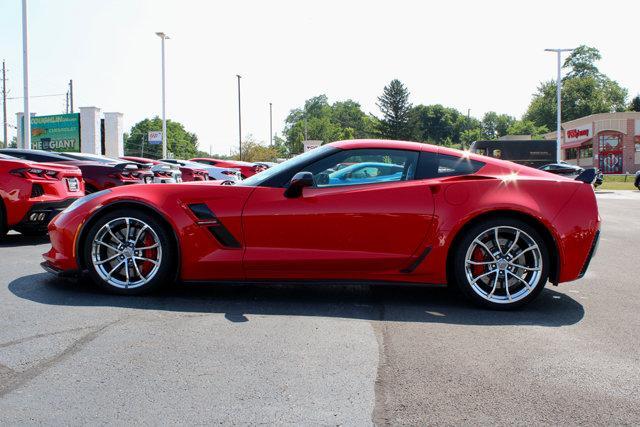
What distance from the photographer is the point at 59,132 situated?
3288 cm

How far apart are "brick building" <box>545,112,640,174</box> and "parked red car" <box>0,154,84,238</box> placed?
181 ft

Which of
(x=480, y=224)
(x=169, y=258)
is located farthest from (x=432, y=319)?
(x=169, y=258)

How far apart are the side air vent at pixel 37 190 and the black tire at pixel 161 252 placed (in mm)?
3574

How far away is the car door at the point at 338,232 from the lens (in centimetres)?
445

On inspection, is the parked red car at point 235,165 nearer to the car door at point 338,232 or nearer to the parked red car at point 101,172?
the parked red car at point 101,172

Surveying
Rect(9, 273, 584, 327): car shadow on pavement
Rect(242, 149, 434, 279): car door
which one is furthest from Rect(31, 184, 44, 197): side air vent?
Rect(242, 149, 434, 279): car door

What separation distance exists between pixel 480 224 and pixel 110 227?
2.90 metres

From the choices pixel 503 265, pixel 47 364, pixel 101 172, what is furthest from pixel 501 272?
pixel 101 172

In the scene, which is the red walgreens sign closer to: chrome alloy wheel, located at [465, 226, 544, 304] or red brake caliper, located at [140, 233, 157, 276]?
chrome alloy wheel, located at [465, 226, 544, 304]

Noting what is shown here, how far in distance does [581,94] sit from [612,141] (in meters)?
47.0

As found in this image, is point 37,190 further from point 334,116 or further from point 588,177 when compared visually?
point 334,116

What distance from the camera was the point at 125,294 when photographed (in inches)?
186

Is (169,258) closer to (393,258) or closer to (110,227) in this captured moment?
(110,227)

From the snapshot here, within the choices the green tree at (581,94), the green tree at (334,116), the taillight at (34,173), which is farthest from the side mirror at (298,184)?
the green tree at (334,116)
